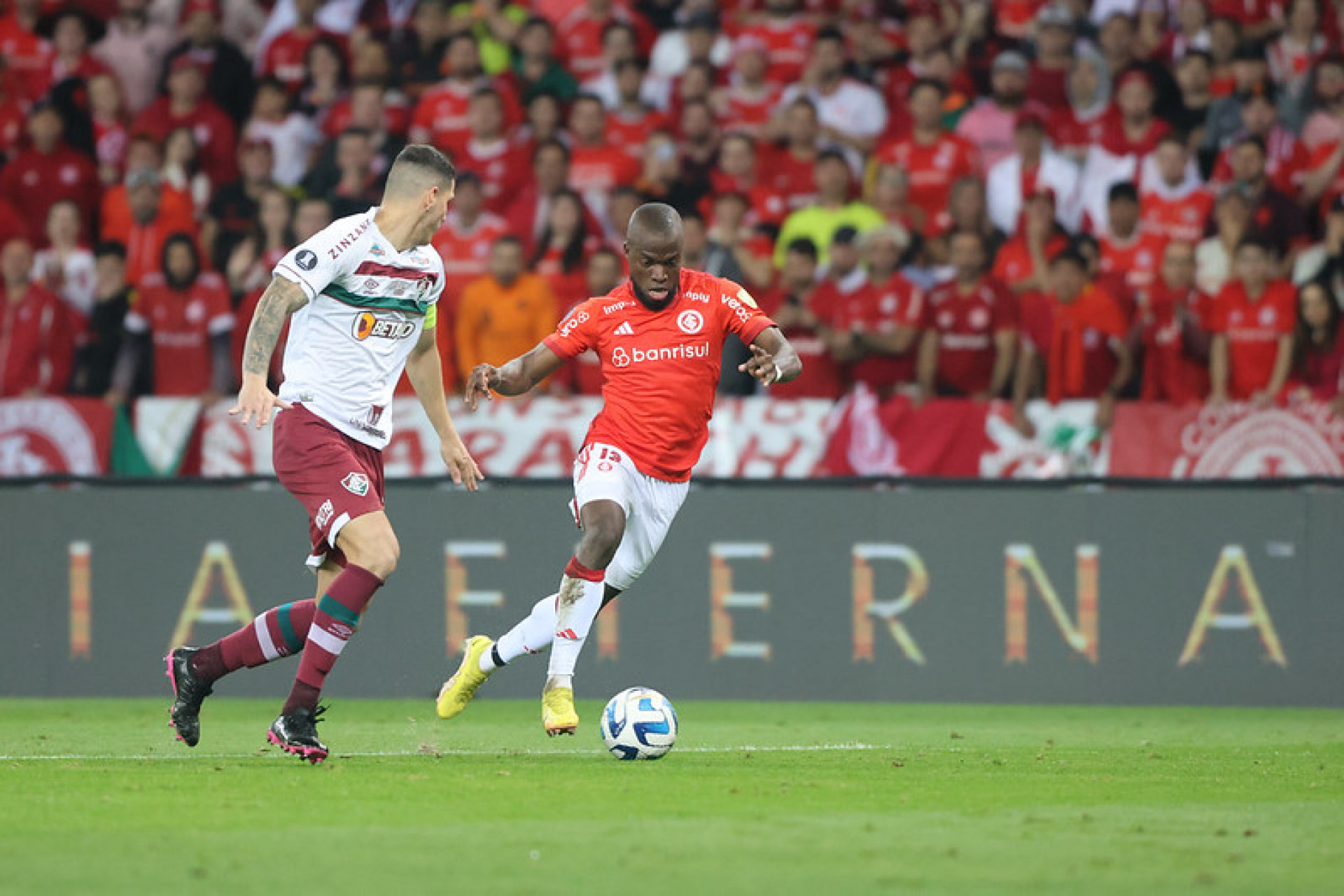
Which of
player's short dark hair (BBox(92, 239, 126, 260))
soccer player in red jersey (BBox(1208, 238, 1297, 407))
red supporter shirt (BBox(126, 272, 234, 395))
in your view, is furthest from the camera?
player's short dark hair (BBox(92, 239, 126, 260))

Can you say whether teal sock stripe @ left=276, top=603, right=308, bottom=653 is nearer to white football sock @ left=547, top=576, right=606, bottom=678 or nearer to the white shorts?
white football sock @ left=547, top=576, right=606, bottom=678

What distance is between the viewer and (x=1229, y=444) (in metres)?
13.7

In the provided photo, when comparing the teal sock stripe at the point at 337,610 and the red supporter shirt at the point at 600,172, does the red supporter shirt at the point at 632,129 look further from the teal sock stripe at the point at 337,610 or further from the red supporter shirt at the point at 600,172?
the teal sock stripe at the point at 337,610

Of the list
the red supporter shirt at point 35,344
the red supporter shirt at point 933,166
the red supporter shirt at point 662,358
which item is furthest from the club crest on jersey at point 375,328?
→ the red supporter shirt at point 933,166

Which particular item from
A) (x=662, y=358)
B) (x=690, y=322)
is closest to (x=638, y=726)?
(x=662, y=358)

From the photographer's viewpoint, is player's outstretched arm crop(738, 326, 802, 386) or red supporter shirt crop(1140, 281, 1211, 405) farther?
red supporter shirt crop(1140, 281, 1211, 405)

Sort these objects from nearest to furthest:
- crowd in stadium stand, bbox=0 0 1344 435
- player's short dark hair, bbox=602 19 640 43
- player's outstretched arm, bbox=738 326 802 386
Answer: player's outstretched arm, bbox=738 326 802 386 → crowd in stadium stand, bbox=0 0 1344 435 → player's short dark hair, bbox=602 19 640 43

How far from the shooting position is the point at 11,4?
61.0 ft

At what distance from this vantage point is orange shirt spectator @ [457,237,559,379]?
48.0ft

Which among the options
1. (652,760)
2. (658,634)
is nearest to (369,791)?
(652,760)

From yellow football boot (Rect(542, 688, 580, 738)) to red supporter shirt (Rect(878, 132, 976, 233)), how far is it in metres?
8.23

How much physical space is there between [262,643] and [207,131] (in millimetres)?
9761

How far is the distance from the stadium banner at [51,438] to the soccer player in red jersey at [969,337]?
234 inches

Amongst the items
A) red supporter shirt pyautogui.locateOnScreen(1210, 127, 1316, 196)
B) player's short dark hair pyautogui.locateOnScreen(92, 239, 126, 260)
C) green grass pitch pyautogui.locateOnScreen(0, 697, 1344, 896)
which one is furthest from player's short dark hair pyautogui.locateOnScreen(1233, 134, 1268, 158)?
player's short dark hair pyautogui.locateOnScreen(92, 239, 126, 260)
